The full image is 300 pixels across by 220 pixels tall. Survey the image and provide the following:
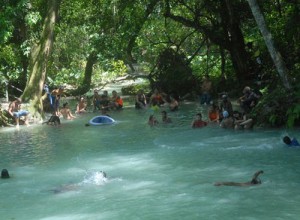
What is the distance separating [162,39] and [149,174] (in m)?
18.8

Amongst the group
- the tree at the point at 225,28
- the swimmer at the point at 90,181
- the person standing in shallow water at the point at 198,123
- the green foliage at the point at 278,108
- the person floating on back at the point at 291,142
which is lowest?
the swimmer at the point at 90,181

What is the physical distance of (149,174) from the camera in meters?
11.5

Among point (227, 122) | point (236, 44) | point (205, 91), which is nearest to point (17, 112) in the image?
point (205, 91)

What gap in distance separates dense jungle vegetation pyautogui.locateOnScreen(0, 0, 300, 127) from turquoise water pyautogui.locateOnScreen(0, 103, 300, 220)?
11.0 ft

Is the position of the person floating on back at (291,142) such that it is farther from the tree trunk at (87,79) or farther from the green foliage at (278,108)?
the tree trunk at (87,79)

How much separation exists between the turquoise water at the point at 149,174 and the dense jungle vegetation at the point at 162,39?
3.36 m

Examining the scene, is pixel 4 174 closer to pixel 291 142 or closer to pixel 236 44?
pixel 291 142

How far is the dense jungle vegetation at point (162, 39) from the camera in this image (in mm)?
21906

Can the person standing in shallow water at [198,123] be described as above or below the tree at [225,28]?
below

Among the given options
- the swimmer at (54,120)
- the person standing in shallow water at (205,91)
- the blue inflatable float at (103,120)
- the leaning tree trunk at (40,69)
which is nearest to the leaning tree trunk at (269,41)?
the blue inflatable float at (103,120)

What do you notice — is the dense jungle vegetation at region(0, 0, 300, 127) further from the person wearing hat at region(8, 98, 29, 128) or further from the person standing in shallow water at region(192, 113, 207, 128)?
the person standing in shallow water at region(192, 113, 207, 128)

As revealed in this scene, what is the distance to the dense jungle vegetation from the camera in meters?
21.9

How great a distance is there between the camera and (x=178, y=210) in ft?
28.7

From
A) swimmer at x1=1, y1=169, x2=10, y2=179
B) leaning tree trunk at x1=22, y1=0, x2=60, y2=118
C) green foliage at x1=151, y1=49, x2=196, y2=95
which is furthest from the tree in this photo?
swimmer at x1=1, y1=169, x2=10, y2=179
